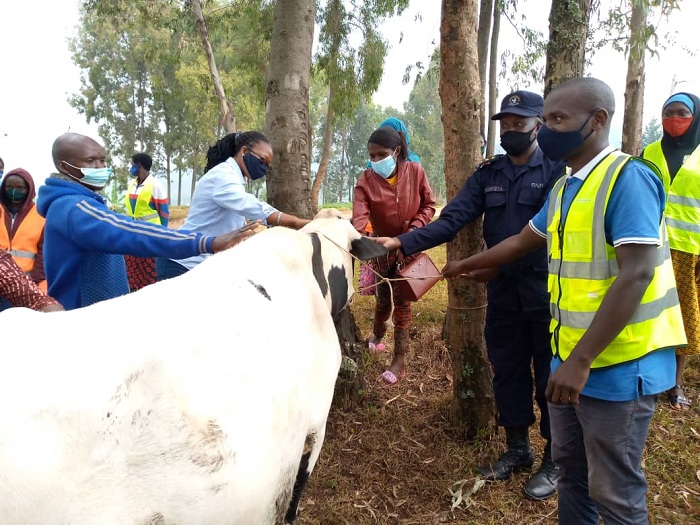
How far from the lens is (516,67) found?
1141 centimetres

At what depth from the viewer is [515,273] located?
3150mm

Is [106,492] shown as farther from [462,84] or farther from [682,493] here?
[682,493]

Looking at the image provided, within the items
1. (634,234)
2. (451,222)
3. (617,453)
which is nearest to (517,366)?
(451,222)

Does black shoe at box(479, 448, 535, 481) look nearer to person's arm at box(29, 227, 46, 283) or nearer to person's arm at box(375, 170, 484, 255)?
person's arm at box(375, 170, 484, 255)

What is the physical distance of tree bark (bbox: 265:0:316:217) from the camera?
425cm

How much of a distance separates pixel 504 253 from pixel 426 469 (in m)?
1.70

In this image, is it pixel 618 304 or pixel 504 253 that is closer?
pixel 618 304

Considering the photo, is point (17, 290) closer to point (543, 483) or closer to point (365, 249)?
point (365, 249)

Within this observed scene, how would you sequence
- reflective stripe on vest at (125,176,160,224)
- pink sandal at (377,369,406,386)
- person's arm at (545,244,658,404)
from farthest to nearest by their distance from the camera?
reflective stripe on vest at (125,176,160,224) < pink sandal at (377,369,406,386) < person's arm at (545,244,658,404)

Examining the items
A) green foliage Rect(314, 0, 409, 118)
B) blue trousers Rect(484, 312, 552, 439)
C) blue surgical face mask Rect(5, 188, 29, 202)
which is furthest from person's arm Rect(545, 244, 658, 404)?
green foliage Rect(314, 0, 409, 118)

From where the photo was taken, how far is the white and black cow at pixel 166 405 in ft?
4.42

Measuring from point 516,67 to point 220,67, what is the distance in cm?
2171

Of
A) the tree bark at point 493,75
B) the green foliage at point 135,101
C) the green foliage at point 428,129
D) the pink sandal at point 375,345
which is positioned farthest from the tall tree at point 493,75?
the green foliage at point 428,129

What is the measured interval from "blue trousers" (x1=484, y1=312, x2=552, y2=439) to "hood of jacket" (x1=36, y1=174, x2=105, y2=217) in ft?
8.64
